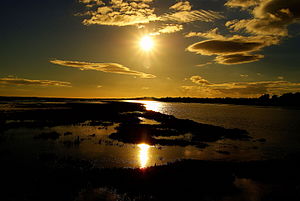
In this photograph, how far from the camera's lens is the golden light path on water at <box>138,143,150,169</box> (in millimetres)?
21384

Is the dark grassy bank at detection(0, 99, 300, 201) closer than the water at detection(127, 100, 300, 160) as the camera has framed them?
Yes

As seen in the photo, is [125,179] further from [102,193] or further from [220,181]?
[220,181]

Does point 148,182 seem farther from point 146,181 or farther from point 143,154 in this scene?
point 143,154

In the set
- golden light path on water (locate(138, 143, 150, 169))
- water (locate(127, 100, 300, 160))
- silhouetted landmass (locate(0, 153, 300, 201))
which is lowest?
water (locate(127, 100, 300, 160))

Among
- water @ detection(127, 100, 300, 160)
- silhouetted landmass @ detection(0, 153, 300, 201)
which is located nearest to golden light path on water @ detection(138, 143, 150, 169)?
silhouetted landmass @ detection(0, 153, 300, 201)

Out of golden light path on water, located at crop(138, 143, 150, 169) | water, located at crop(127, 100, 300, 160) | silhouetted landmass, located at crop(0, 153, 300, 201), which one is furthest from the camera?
water, located at crop(127, 100, 300, 160)

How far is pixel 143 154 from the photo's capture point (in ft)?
82.2

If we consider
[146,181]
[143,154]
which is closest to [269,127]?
[143,154]

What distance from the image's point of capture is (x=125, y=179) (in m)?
15.8

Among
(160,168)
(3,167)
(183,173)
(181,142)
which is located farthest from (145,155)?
(3,167)

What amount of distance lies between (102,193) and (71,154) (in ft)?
37.9

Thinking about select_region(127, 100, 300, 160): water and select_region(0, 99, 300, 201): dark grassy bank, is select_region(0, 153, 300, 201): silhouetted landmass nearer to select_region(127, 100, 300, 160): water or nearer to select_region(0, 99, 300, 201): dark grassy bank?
select_region(0, 99, 300, 201): dark grassy bank

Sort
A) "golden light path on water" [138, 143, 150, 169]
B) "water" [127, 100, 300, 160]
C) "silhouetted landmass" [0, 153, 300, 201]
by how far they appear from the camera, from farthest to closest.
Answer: "water" [127, 100, 300, 160]
"golden light path on water" [138, 143, 150, 169]
"silhouetted landmass" [0, 153, 300, 201]

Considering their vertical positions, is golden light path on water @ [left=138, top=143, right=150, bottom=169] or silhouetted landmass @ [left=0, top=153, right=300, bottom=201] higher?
silhouetted landmass @ [left=0, top=153, right=300, bottom=201]
